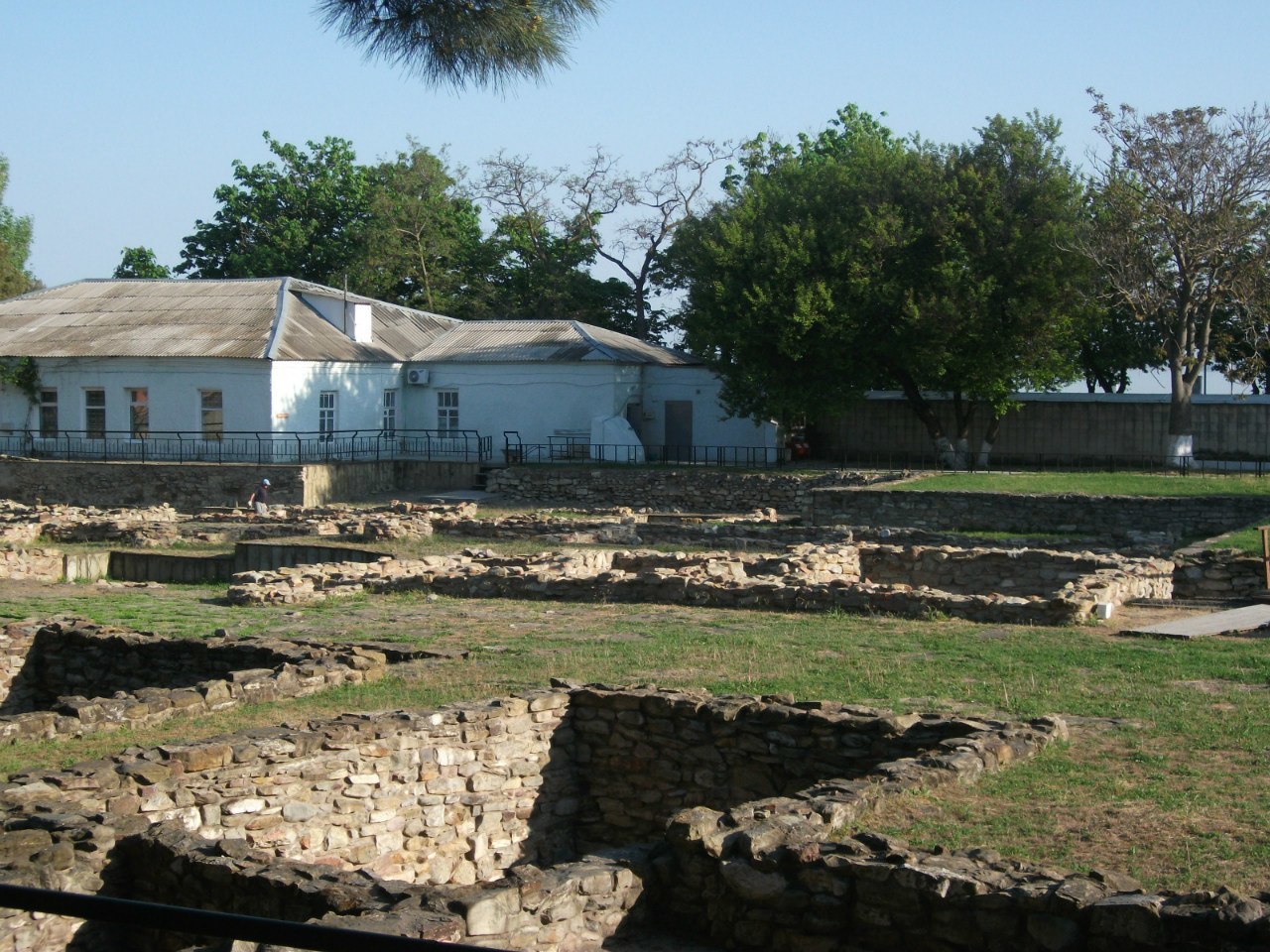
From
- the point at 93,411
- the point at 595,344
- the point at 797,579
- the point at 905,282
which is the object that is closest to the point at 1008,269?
the point at 905,282

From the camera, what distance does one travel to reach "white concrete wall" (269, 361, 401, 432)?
38.0 metres

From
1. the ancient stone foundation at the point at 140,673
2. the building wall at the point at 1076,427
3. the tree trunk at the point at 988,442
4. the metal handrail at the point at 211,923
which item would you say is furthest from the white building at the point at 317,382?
the metal handrail at the point at 211,923

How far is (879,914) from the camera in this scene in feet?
19.7

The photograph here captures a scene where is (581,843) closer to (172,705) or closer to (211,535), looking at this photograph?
(172,705)

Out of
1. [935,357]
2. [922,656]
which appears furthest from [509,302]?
[922,656]

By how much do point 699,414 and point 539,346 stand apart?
521 cm

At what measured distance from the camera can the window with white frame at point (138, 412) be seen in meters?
39.1

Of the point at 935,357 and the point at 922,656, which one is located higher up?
the point at 935,357

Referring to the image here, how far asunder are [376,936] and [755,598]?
14.2 metres

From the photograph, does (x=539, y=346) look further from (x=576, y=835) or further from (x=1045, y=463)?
(x=576, y=835)

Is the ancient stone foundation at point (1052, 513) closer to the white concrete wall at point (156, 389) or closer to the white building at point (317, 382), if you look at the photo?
the white building at point (317, 382)

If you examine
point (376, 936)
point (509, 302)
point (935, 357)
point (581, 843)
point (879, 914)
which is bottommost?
point (581, 843)

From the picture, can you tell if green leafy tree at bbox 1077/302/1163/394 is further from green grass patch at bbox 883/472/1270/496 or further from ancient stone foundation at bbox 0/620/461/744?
ancient stone foundation at bbox 0/620/461/744

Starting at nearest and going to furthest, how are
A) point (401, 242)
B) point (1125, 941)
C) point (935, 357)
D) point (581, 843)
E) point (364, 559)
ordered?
Result: point (1125, 941)
point (581, 843)
point (364, 559)
point (935, 357)
point (401, 242)
